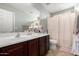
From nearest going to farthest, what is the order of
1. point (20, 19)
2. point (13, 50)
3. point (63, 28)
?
point (13, 50)
point (20, 19)
point (63, 28)

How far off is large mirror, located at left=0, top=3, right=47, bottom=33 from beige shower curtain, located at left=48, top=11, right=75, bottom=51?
158mm

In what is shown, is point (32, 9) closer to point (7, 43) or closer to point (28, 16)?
point (28, 16)

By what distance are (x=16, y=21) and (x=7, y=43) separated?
0.59 metres

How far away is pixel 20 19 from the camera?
6.26 ft

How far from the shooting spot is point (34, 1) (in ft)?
6.11

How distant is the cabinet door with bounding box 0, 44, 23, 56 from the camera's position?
4.43 ft

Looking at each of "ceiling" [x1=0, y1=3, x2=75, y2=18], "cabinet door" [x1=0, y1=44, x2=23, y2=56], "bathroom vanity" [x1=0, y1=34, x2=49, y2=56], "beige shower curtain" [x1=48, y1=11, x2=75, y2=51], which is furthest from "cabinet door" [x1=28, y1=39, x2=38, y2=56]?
"ceiling" [x1=0, y1=3, x2=75, y2=18]

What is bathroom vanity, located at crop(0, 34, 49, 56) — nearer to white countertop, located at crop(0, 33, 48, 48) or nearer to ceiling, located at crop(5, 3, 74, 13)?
white countertop, located at crop(0, 33, 48, 48)

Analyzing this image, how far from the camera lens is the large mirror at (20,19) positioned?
1.76 m

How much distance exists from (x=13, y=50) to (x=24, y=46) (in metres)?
0.24

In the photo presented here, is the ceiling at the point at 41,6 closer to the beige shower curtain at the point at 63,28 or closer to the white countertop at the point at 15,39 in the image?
the beige shower curtain at the point at 63,28

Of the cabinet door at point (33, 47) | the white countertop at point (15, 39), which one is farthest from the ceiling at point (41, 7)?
the cabinet door at point (33, 47)

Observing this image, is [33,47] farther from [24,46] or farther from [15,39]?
[15,39]

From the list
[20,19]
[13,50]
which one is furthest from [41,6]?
[13,50]
